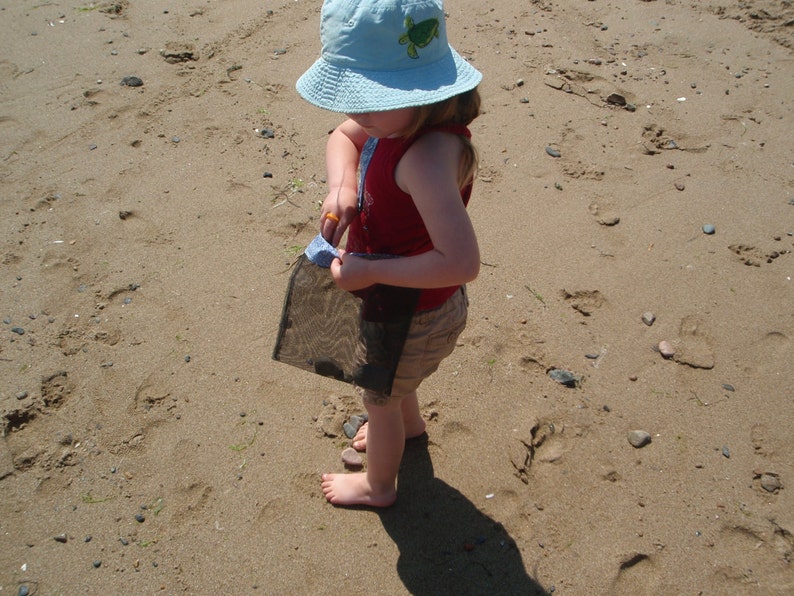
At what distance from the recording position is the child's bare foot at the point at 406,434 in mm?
2631

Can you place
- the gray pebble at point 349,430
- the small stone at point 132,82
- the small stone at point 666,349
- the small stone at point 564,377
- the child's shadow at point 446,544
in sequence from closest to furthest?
the child's shadow at point 446,544 → the gray pebble at point 349,430 → the small stone at point 564,377 → the small stone at point 666,349 → the small stone at point 132,82

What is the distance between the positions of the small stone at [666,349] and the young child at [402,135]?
1.59 meters

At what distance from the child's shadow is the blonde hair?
4.41 ft

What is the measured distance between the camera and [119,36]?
4980 mm

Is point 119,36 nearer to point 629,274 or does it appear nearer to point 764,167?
point 629,274

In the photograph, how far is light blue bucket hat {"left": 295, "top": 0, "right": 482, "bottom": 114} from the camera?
1.49 m

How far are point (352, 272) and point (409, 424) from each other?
43.0 inches

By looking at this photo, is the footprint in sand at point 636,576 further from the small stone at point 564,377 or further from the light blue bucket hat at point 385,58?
the light blue bucket hat at point 385,58

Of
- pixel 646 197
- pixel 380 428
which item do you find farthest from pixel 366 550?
pixel 646 197

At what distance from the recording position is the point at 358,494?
96.1 inches

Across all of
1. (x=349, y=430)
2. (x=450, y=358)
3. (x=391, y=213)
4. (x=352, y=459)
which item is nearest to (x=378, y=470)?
(x=352, y=459)

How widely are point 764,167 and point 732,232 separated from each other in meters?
0.72

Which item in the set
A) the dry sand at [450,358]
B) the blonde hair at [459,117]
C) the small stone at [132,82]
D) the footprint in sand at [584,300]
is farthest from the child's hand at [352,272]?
the small stone at [132,82]

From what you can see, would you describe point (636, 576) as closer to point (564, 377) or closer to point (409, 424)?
point (564, 377)
